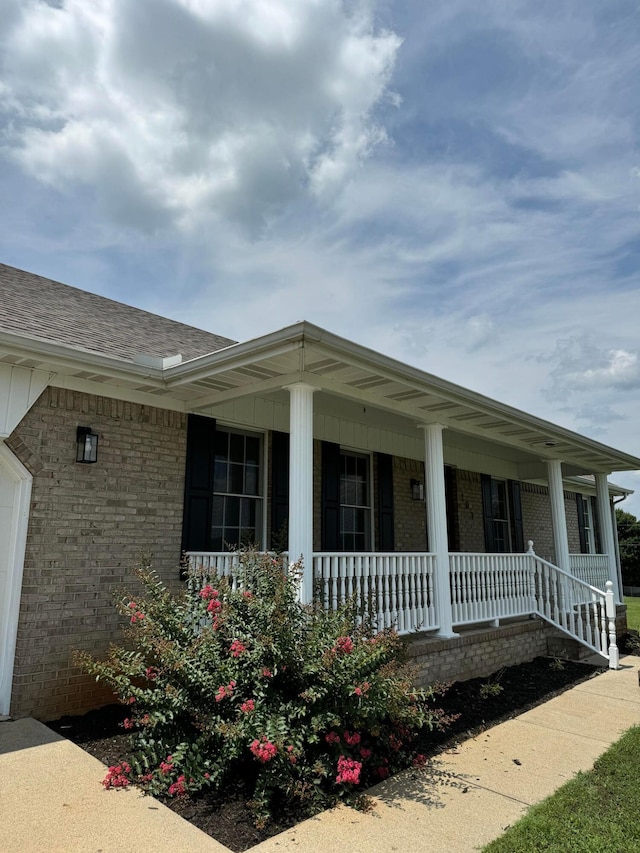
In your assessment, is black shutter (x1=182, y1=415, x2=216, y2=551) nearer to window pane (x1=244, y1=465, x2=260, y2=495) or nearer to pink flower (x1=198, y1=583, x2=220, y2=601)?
window pane (x1=244, y1=465, x2=260, y2=495)

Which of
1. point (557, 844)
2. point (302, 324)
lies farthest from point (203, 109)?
point (557, 844)

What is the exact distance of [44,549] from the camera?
535 cm

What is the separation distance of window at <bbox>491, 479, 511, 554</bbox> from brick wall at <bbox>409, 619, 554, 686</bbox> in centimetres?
367

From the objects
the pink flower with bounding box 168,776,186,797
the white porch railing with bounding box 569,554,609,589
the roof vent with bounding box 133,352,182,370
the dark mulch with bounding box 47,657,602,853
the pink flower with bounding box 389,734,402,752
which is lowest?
the dark mulch with bounding box 47,657,602,853

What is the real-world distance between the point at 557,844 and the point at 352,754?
149cm

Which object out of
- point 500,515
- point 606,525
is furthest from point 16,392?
point 606,525

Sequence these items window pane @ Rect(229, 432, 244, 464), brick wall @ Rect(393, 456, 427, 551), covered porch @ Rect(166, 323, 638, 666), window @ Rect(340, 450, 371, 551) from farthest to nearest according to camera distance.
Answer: brick wall @ Rect(393, 456, 427, 551), window @ Rect(340, 450, 371, 551), window pane @ Rect(229, 432, 244, 464), covered porch @ Rect(166, 323, 638, 666)

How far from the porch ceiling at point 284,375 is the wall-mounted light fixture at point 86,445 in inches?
20.9

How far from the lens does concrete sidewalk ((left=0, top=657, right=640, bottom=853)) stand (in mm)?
3199

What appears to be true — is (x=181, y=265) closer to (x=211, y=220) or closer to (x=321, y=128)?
(x=211, y=220)

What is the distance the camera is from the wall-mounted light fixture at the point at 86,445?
18.7 feet

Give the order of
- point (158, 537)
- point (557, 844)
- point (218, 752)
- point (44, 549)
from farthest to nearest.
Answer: point (158, 537) → point (44, 549) → point (218, 752) → point (557, 844)

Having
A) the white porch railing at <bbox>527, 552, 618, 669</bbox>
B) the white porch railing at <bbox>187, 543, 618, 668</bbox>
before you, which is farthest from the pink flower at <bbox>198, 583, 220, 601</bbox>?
the white porch railing at <bbox>527, 552, 618, 669</bbox>

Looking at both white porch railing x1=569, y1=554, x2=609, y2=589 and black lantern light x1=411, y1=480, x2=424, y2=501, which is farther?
white porch railing x1=569, y1=554, x2=609, y2=589
